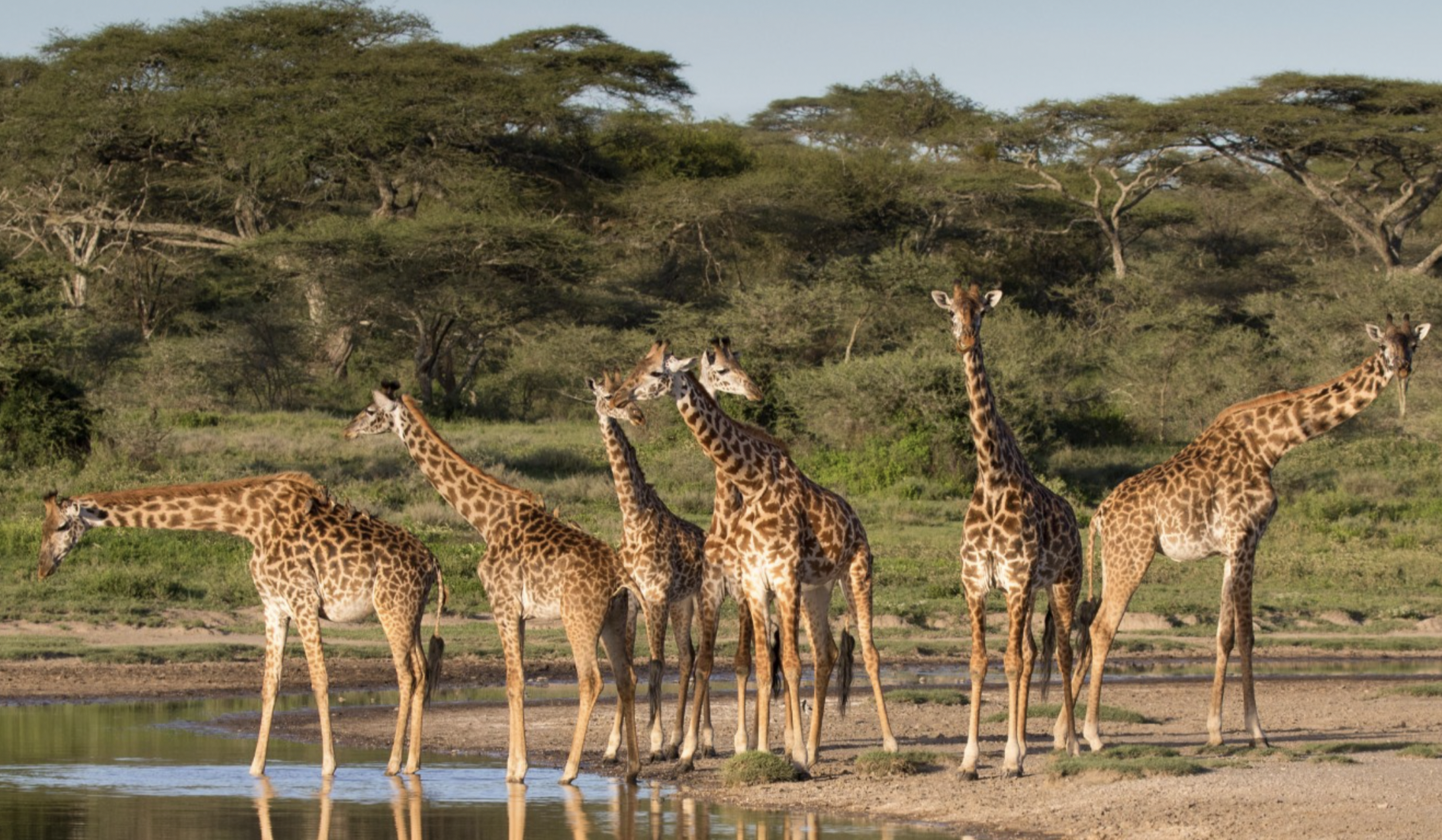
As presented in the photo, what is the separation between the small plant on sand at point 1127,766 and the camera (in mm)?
10688

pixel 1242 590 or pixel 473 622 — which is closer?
pixel 1242 590

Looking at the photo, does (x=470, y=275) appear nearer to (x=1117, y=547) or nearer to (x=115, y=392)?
(x=115, y=392)

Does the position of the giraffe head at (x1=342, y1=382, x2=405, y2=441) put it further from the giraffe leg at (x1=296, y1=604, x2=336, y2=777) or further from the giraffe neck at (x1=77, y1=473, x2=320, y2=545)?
the giraffe leg at (x1=296, y1=604, x2=336, y2=777)

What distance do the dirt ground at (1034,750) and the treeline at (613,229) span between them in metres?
17.6

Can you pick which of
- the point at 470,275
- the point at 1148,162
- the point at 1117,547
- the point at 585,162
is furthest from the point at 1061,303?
the point at 1117,547

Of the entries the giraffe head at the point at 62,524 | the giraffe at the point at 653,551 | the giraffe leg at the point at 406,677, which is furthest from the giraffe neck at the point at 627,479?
the giraffe head at the point at 62,524

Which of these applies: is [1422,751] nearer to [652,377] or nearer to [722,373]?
[722,373]

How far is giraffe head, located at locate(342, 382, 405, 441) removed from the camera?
12086 millimetres

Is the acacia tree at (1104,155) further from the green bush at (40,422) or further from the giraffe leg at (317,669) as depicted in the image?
the giraffe leg at (317,669)

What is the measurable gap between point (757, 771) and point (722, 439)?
1.91 m

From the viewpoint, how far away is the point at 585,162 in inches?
1791

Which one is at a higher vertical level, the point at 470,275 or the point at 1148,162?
the point at 1148,162

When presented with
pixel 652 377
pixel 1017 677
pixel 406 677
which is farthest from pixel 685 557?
pixel 1017 677

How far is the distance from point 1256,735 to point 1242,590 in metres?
0.90
